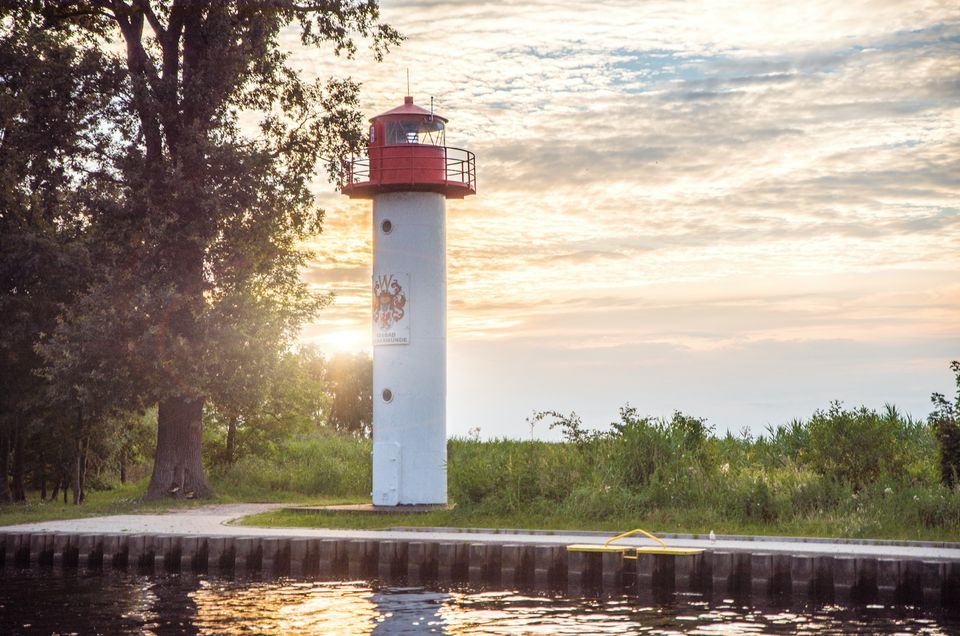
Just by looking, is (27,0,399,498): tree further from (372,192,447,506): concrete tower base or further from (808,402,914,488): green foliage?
(808,402,914,488): green foliage

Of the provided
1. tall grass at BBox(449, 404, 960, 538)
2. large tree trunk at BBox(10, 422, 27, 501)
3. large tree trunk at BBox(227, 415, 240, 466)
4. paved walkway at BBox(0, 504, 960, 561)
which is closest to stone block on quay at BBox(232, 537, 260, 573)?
paved walkway at BBox(0, 504, 960, 561)

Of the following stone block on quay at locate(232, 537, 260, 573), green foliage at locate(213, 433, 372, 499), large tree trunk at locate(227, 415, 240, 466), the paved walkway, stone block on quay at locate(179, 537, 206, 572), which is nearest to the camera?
the paved walkway

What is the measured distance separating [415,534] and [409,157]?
376 inches

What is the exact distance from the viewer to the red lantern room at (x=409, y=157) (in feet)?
86.1

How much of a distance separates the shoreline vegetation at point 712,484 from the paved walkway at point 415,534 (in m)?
0.86

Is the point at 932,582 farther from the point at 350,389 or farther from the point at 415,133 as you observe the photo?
the point at 350,389

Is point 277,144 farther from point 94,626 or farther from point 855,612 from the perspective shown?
point 855,612

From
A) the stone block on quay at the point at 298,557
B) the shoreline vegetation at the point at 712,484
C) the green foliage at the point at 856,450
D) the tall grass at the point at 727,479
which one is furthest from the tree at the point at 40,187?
the green foliage at the point at 856,450

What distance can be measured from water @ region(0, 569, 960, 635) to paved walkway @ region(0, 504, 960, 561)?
146 cm

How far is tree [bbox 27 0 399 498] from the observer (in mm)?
28094

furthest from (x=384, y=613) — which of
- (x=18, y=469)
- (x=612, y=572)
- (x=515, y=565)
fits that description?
(x=18, y=469)

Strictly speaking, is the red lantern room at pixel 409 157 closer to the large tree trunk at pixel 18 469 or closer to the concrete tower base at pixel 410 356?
the concrete tower base at pixel 410 356

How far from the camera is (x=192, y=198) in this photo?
2845cm

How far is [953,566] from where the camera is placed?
53.3ft
